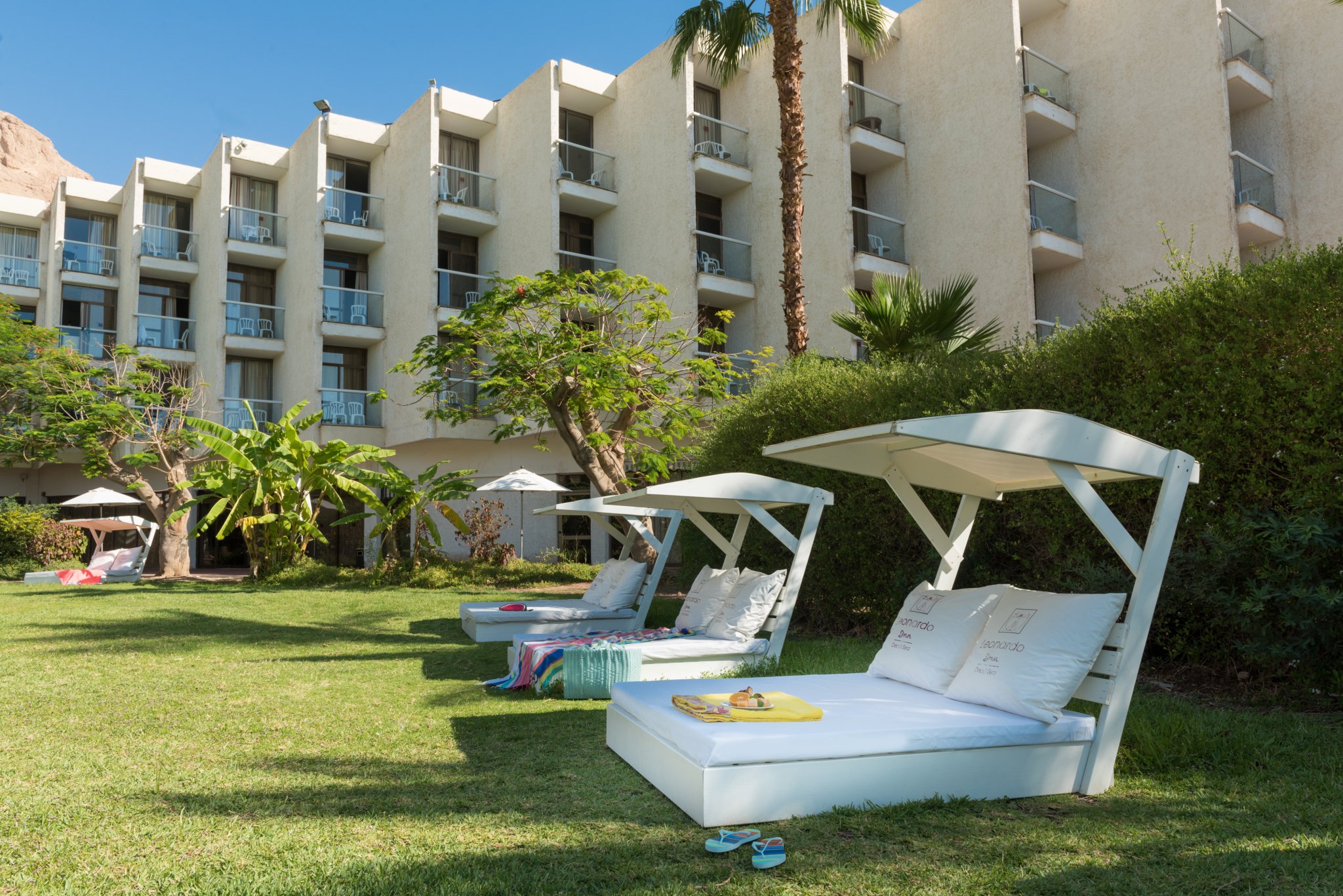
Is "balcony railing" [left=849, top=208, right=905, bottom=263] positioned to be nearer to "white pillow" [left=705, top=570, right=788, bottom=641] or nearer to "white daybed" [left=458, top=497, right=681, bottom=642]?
"white daybed" [left=458, top=497, right=681, bottom=642]

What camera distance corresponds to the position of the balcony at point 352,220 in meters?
28.7

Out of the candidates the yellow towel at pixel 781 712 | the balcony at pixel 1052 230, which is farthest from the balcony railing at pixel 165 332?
the yellow towel at pixel 781 712

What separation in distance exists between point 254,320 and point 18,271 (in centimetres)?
1002

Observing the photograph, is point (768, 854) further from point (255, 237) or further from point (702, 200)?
point (255, 237)

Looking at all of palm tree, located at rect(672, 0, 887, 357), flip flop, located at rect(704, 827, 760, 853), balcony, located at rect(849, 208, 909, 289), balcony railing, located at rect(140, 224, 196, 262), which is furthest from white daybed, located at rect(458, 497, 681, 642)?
balcony railing, located at rect(140, 224, 196, 262)

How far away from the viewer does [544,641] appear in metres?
9.27

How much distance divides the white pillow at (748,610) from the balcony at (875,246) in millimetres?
13562

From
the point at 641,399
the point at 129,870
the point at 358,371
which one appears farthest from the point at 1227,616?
the point at 358,371

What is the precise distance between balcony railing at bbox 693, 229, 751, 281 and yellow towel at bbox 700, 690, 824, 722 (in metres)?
19.3

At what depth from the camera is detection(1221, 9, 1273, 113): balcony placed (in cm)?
1861

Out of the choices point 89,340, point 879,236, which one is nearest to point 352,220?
point 89,340

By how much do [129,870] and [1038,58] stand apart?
22.5m

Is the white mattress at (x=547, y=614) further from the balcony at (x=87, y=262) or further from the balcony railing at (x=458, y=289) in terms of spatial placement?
the balcony at (x=87, y=262)

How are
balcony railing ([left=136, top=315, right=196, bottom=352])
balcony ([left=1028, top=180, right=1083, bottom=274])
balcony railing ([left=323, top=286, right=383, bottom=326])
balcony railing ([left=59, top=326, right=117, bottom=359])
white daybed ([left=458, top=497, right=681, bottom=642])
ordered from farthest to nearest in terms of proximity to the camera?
balcony railing ([left=59, top=326, right=117, bottom=359])
balcony railing ([left=136, top=315, right=196, bottom=352])
balcony railing ([left=323, top=286, right=383, bottom=326])
balcony ([left=1028, top=180, right=1083, bottom=274])
white daybed ([left=458, top=497, right=681, bottom=642])
